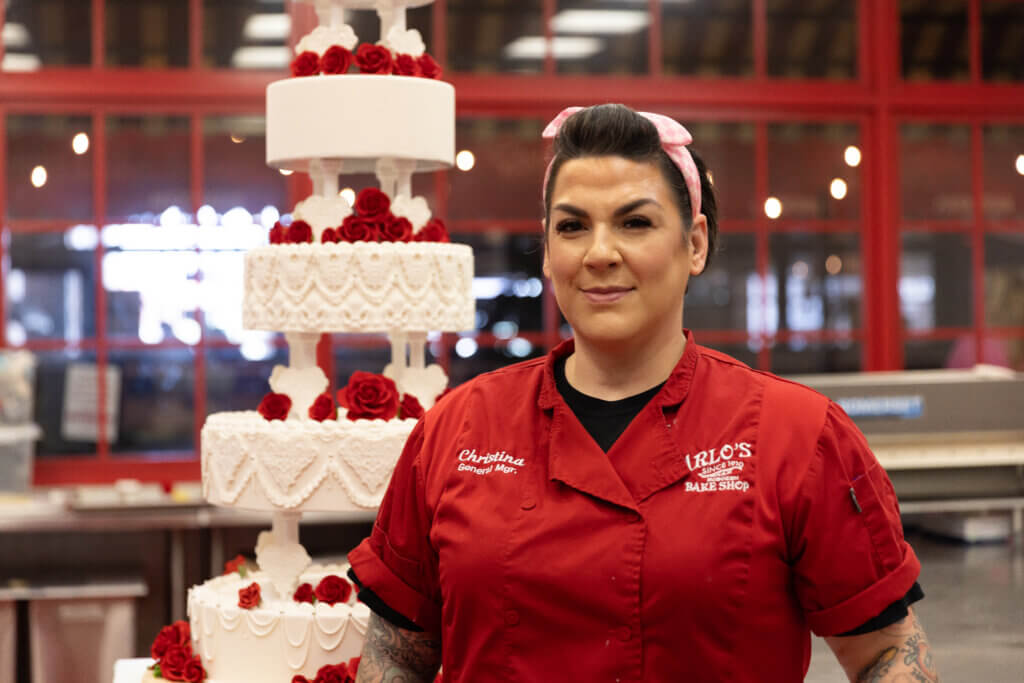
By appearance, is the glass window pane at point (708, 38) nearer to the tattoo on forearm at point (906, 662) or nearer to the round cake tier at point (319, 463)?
the round cake tier at point (319, 463)

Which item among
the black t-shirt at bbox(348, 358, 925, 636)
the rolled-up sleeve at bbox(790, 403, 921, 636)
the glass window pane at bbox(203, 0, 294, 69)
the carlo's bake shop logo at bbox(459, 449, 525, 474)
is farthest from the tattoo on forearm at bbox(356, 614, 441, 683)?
the glass window pane at bbox(203, 0, 294, 69)

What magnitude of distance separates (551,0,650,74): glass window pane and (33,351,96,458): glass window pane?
1990mm

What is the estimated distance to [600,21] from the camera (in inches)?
183

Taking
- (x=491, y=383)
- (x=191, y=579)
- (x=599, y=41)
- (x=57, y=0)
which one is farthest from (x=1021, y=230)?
(x=491, y=383)

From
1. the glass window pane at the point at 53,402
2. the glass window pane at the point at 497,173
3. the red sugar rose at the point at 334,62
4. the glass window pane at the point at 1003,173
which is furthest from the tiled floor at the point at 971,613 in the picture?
the glass window pane at the point at 53,402

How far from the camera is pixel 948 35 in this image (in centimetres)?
480

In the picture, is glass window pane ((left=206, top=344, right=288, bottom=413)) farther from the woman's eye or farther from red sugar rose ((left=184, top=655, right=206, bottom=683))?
the woman's eye

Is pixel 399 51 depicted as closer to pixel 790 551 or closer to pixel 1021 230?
pixel 790 551

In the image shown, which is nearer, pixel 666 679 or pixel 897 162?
pixel 666 679

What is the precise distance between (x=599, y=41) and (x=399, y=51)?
2231 mm

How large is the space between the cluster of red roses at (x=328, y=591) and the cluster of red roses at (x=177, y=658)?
22cm

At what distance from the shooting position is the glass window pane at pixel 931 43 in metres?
4.78

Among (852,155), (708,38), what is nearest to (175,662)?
(708,38)

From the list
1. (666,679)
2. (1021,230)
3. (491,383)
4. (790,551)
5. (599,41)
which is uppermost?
(599,41)
